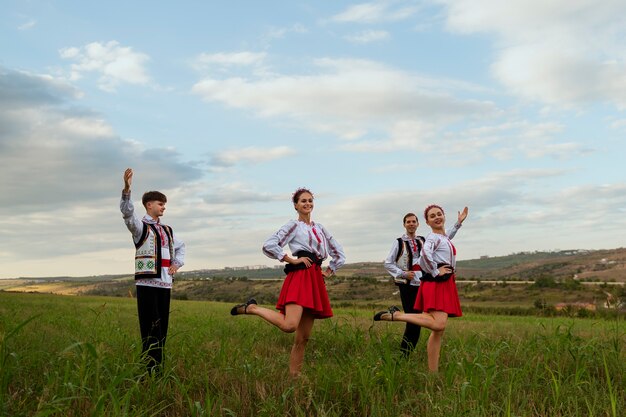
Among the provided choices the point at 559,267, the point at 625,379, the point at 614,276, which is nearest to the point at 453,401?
the point at 625,379

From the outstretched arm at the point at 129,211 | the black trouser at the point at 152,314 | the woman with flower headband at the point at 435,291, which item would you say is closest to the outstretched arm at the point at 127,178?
the outstretched arm at the point at 129,211

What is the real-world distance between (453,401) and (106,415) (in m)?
2.68

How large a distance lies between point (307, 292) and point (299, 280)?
16 centimetres

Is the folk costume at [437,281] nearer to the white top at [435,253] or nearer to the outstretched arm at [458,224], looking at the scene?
the white top at [435,253]

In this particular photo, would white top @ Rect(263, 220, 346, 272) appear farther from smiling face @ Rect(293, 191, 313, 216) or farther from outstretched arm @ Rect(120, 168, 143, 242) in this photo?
outstretched arm @ Rect(120, 168, 143, 242)

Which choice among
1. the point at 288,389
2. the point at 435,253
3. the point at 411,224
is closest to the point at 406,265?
the point at 411,224

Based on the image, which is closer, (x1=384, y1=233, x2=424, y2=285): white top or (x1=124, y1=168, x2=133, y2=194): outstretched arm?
(x1=124, y1=168, x2=133, y2=194): outstretched arm

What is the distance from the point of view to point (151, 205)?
6.89 metres

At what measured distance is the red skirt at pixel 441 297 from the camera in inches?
261

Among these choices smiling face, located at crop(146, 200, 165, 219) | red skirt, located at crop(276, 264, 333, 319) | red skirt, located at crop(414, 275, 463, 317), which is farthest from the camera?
smiling face, located at crop(146, 200, 165, 219)

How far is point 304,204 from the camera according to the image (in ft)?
21.4

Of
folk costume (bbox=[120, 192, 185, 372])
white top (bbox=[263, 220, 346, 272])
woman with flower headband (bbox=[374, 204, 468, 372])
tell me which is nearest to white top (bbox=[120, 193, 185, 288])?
folk costume (bbox=[120, 192, 185, 372])

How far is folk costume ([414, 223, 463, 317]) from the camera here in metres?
6.64

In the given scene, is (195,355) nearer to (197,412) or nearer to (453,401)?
(197,412)
